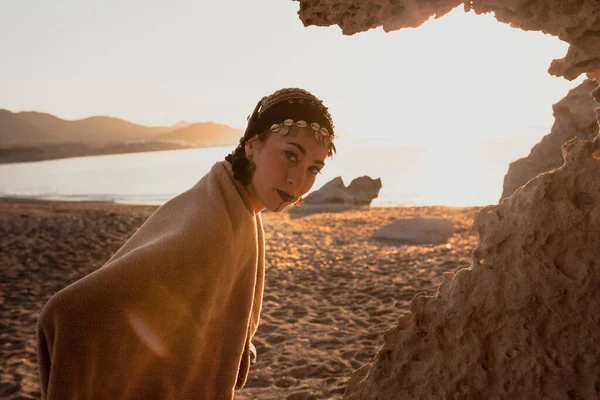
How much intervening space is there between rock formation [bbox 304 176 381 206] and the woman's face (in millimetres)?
19311

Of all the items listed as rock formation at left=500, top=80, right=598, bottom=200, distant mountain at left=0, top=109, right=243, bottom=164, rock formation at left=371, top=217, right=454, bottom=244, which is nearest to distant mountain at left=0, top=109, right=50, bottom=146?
distant mountain at left=0, top=109, right=243, bottom=164

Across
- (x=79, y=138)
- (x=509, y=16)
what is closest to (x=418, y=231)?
(x=509, y=16)

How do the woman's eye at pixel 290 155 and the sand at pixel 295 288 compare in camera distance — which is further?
the sand at pixel 295 288

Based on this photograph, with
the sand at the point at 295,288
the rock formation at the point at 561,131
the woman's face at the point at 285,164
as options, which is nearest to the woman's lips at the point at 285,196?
the woman's face at the point at 285,164

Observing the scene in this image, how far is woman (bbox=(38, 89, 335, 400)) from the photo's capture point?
158cm

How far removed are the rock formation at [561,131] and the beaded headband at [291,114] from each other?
15.4 ft

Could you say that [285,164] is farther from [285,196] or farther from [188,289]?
[188,289]

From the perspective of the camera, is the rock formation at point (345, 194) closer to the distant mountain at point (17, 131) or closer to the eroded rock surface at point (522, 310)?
the eroded rock surface at point (522, 310)

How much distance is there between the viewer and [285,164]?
6.68 feet

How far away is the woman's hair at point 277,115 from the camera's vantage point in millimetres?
2014

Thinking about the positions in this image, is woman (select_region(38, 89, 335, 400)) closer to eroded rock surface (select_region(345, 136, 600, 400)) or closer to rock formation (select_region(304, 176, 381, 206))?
eroded rock surface (select_region(345, 136, 600, 400))

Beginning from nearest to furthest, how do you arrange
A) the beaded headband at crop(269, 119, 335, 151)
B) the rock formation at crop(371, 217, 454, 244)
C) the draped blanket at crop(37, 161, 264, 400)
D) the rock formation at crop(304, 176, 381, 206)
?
the draped blanket at crop(37, 161, 264, 400) < the beaded headband at crop(269, 119, 335, 151) < the rock formation at crop(371, 217, 454, 244) < the rock formation at crop(304, 176, 381, 206)

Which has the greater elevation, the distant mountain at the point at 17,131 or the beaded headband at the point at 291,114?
the distant mountain at the point at 17,131

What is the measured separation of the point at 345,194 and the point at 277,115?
66.4 feet
